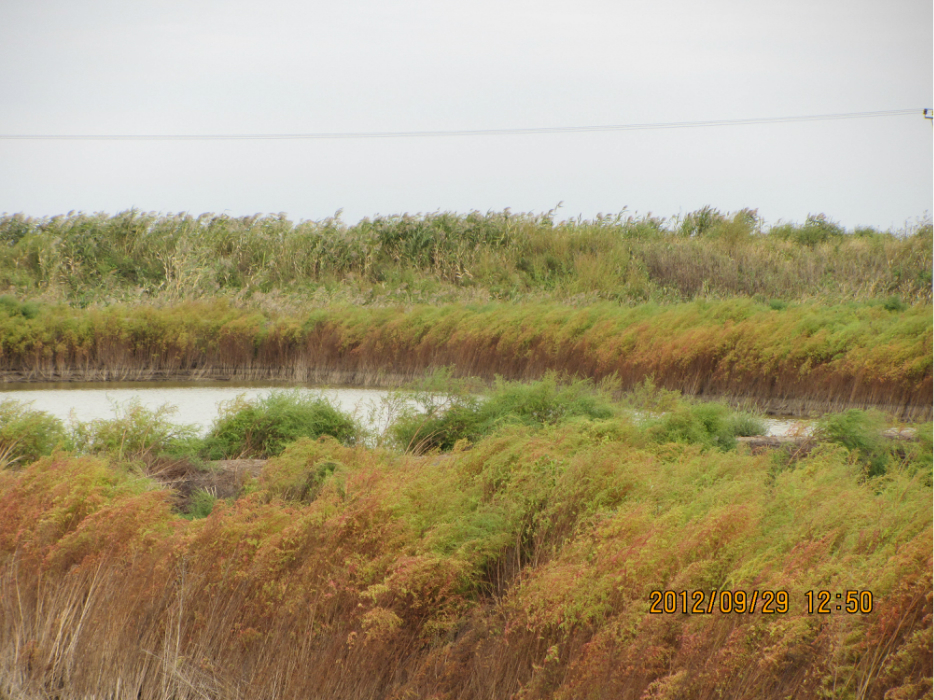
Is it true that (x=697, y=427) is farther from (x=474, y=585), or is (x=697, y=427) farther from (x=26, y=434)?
(x=26, y=434)

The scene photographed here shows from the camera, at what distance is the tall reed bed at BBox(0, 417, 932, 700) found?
2.33 m

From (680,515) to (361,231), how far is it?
18.0m

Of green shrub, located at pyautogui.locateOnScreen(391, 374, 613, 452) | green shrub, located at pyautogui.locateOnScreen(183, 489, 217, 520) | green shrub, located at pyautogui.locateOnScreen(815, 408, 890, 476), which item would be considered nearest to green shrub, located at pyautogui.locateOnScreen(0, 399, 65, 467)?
green shrub, located at pyautogui.locateOnScreen(183, 489, 217, 520)

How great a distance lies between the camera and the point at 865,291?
16.4m

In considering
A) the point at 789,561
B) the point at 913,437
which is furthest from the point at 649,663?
the point at 913,437

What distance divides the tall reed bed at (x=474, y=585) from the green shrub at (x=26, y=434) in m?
2.04

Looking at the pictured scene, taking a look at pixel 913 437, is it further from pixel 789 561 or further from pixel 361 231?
pixel 361 231

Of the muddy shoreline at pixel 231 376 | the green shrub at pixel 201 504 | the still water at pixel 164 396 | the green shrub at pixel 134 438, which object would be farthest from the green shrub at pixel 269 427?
the muddy shoreline at pixel 231 376

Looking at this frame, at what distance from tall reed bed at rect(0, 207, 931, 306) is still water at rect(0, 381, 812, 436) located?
14.7 feet

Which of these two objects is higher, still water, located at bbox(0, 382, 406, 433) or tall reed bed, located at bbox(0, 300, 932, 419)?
tall reed bed, located at bbox(0, 300, 932, 419)

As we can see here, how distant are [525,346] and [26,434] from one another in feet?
21.6

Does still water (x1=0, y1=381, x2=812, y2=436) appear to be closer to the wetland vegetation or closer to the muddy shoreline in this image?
the muddy shoreline

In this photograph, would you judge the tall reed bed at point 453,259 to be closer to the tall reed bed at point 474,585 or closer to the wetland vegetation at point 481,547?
the wetland vegetation at point 481,547

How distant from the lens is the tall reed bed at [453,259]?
17.1m
